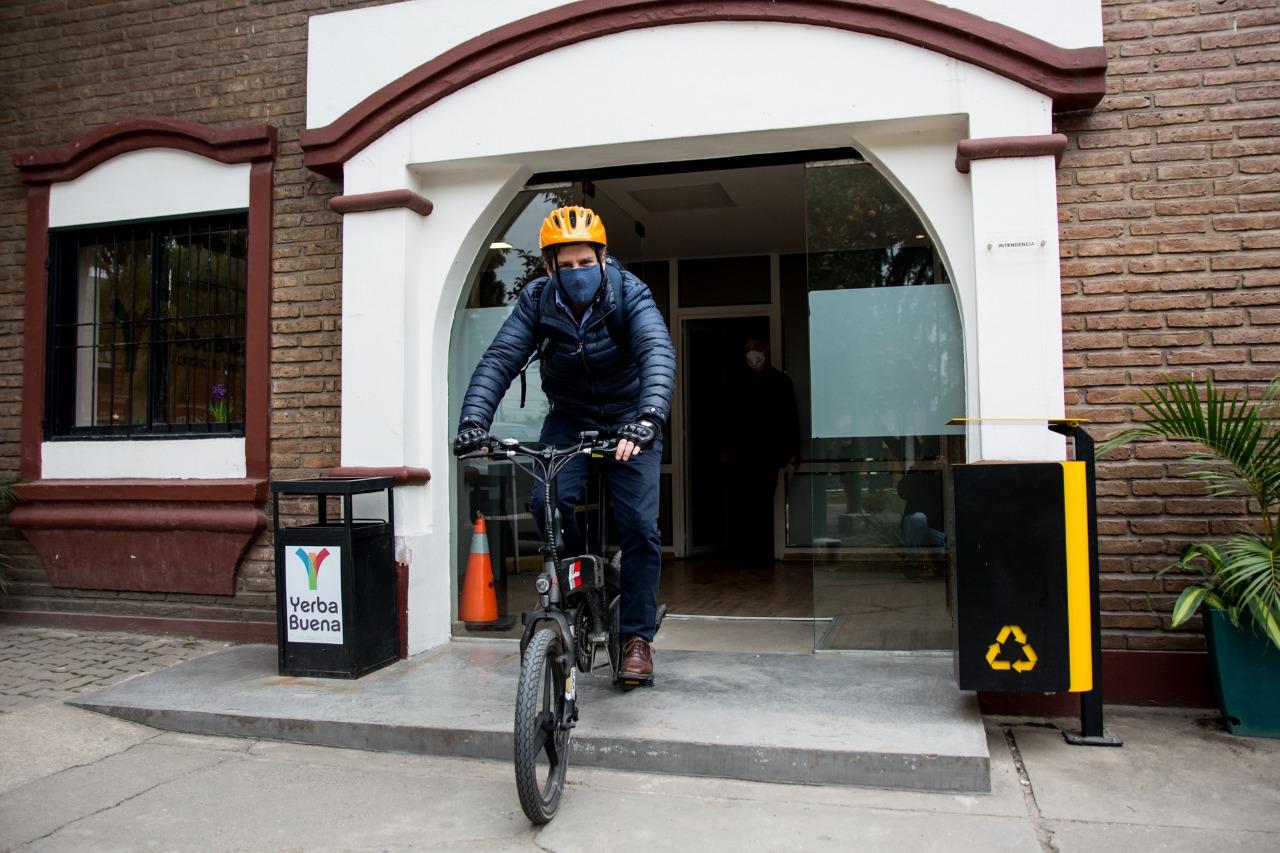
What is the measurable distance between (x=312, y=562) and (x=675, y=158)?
3.11 metres

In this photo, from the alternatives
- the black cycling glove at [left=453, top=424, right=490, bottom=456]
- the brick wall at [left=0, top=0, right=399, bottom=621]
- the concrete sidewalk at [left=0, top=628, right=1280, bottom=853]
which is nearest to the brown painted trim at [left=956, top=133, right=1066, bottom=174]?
the concrete sidewalk at [left=0, top=628, right=1280, bottom=853]

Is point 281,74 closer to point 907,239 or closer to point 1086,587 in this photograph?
point 907,239

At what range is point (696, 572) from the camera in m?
8.73

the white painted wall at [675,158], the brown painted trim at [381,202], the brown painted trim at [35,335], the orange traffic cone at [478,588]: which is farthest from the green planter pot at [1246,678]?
the brown painted trim at [35,335]

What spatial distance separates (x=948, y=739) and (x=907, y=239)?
2783 mm

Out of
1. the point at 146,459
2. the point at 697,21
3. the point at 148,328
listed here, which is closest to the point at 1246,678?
the point at 697,21

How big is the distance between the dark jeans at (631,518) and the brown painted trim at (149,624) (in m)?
2.80

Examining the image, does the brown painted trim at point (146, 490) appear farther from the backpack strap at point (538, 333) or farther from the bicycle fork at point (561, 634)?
the bicycle fork at point (561, 634)

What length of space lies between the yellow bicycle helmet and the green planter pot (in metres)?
3.26

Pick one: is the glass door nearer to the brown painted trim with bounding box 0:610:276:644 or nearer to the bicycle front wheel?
the bicycle front wheel

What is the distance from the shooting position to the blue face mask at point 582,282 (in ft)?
13.3

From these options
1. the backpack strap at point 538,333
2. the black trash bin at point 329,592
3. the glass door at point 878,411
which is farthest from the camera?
the glass door at point 878,411

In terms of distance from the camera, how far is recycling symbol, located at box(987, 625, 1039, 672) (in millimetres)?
3869

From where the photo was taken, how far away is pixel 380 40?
5672 mm
